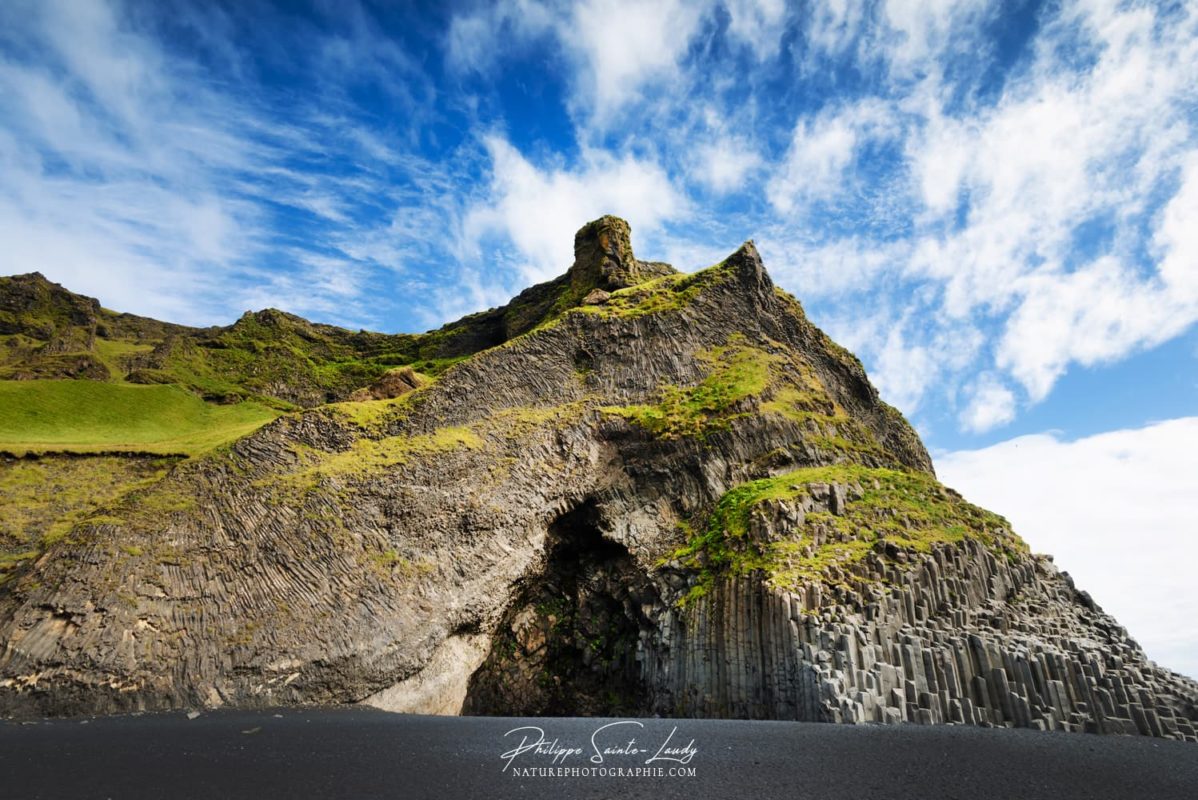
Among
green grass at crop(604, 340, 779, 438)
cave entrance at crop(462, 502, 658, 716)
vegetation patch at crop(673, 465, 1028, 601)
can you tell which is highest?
green grass at crop(604, 340, 779, 438)

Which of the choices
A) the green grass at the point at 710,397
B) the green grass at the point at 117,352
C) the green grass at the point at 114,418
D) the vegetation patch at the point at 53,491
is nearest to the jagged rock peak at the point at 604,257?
the green grass at the point at 710,397

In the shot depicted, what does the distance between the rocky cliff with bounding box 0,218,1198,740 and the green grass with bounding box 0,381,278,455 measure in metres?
16.4

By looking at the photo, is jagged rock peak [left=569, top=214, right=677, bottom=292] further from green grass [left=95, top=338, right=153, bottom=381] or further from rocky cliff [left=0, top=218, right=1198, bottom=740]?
green grass [left=95, top=338, right=153, bottom=381]

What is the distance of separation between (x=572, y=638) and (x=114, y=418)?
41.4 m

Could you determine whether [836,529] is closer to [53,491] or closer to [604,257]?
[604,257]

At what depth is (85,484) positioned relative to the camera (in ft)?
115

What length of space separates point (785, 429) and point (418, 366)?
38.7 metres

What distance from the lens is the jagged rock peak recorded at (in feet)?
147

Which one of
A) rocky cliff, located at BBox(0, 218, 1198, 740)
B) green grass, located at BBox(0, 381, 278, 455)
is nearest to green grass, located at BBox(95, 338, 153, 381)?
green grass, located at BBox(0, 381, 278, 455)

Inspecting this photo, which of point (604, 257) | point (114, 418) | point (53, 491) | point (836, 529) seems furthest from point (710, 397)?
point (114, 418)

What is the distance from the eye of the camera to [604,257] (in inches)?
1780

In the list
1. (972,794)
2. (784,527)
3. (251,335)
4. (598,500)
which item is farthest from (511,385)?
(251,335)

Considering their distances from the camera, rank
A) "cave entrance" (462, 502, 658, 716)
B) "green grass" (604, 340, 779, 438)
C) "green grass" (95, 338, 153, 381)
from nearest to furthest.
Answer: "cave entrance" (462, 502, 658, 716), "green grass" (604, 340, 779, 438), "green grass" (95, 338, 153, 381)

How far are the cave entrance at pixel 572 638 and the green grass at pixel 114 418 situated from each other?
21224 mm
